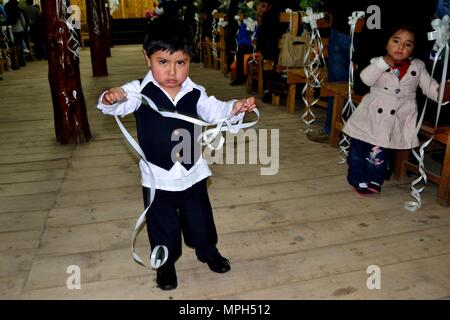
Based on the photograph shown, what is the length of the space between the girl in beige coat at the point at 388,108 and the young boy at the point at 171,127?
133 cm

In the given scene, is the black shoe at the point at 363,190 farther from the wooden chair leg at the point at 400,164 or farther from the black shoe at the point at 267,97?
the black shoe at the point at 267,97

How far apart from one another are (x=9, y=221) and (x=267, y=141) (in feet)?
7.45

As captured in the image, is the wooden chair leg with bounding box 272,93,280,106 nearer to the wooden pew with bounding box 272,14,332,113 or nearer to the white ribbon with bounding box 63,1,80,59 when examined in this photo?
the wooden pew with bounding box 272,14,332,113

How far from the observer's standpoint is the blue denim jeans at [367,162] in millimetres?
2869

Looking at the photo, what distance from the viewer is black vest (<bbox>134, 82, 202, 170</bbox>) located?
1779mm

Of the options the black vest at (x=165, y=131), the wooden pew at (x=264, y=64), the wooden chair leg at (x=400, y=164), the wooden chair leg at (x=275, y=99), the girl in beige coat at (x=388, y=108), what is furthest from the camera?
the wooden chair leg at (x=275, y=99)

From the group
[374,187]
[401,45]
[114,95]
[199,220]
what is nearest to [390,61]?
[401,45]

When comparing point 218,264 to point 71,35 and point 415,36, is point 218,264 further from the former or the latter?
point 71,35

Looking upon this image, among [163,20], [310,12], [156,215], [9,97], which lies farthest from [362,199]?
[9,97]

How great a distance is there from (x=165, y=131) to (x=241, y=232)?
888mm

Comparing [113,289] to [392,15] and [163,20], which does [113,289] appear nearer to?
[163,20]

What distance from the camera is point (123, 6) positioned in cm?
1670

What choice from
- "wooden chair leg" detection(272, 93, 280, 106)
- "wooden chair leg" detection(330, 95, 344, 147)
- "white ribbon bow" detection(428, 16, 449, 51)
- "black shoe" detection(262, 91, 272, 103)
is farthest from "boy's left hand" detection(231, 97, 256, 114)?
"black shoe" detection(262, 91, 272, 103)

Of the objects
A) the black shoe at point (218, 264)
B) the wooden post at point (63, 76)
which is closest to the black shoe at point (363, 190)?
the black shoe at point (218, 264)
